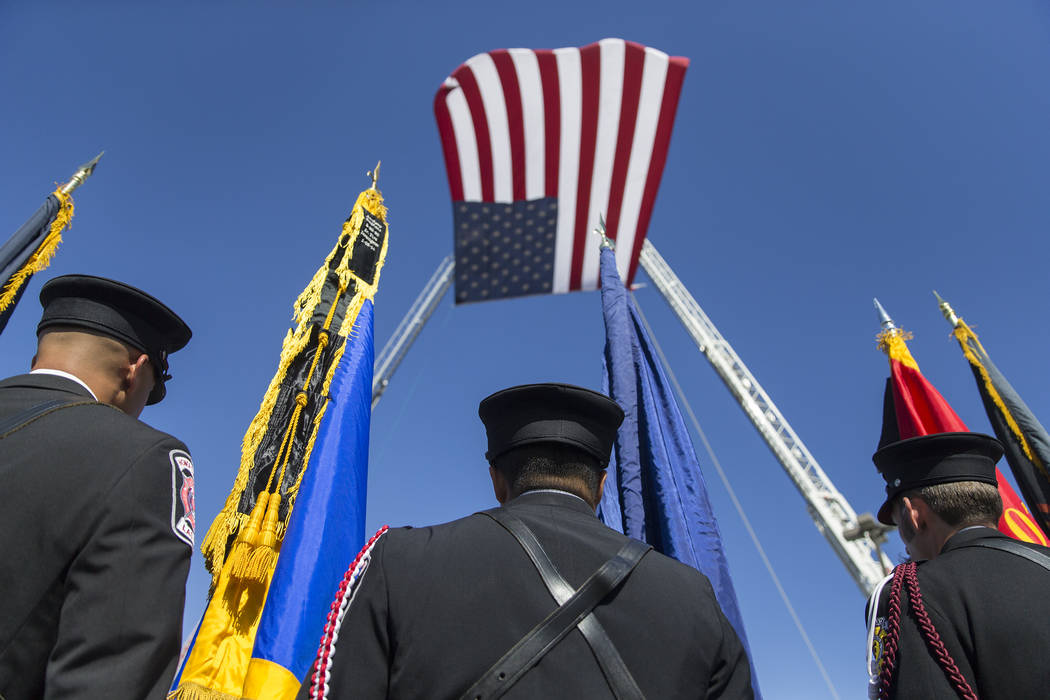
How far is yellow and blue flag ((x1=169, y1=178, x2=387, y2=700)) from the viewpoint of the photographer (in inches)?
126

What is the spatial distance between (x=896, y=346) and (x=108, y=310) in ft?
20.6

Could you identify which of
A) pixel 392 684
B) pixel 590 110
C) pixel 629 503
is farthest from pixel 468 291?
pixel 392 684

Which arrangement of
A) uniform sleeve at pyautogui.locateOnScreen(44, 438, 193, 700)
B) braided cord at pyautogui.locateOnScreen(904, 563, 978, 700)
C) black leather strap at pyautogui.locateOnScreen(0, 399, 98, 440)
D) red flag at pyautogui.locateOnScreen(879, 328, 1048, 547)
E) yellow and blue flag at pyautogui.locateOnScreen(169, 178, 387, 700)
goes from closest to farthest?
uniform sleeve at pyautogui.locateOnScreen(44, 438, 193, 700) → black leather strap at pyautogui.locateOnScreen(0, 399, 98, 440) → braided cord at pyautogui.locateOnScreen(904, 563, 978, 700) → yellow and blue flag at pyautogui.locateOnScreen(169, 178, 387, 700) → red flag at pyautogui.locateOnScreen(879, 328, 1048, 547)

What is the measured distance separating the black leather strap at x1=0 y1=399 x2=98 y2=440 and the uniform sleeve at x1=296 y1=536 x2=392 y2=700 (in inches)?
32.9

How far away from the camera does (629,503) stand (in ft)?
11.5

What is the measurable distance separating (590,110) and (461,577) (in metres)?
7.94

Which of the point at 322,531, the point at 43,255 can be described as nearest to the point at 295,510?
the point at 322,531

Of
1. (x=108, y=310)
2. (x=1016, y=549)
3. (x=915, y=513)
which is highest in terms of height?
(x=108, y=310)

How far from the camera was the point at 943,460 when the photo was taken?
92.6 inches

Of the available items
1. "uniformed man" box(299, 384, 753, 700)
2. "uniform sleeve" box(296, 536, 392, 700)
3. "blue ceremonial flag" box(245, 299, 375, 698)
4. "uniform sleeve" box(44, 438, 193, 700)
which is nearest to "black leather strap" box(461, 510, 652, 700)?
"uniformed man" box(299, 384, 753, 700)

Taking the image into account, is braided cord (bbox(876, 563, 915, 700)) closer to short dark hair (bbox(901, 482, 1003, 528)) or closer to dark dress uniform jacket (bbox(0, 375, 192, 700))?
short dark hair (bbox(901, 482, 1003, 528))

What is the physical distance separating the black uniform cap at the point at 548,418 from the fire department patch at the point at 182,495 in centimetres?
81

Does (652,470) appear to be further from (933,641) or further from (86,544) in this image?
(86,544)

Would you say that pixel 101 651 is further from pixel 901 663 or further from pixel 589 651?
pixel 901 663
